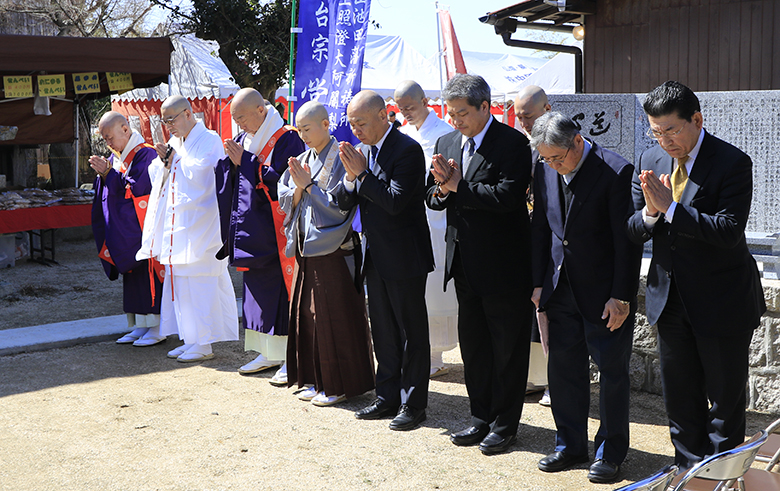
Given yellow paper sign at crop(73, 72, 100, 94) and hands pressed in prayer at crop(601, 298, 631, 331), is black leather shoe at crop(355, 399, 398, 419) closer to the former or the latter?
hands pressed in prayer at crop(601, 298, 631, 331)

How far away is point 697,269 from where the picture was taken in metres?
2.83

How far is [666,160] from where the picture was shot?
2.95 metres

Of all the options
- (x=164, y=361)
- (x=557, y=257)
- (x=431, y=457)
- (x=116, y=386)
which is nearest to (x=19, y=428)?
(x=116, y=386)

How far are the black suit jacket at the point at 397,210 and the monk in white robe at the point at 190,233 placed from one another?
1.65 meters

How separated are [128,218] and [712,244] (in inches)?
184

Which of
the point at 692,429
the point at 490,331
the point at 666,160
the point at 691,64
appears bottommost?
the point at 692,429

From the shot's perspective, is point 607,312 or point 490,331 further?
point 490,331

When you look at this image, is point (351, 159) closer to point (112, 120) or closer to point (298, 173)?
point (298, 173)

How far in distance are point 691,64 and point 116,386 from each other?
21.5 feet

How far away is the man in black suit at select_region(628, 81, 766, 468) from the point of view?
2.71m

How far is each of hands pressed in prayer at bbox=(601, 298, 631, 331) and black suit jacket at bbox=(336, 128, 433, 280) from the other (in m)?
1.11

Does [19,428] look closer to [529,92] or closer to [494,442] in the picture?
[494,442]

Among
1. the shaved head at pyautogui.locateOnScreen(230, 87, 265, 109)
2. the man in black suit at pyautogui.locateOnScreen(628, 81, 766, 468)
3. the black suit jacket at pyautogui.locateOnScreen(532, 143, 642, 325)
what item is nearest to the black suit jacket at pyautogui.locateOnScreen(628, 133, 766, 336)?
the man in black suit at pyautogui.locateOnScreen(628, 81, 766, 468)

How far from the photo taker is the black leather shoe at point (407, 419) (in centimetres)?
390
